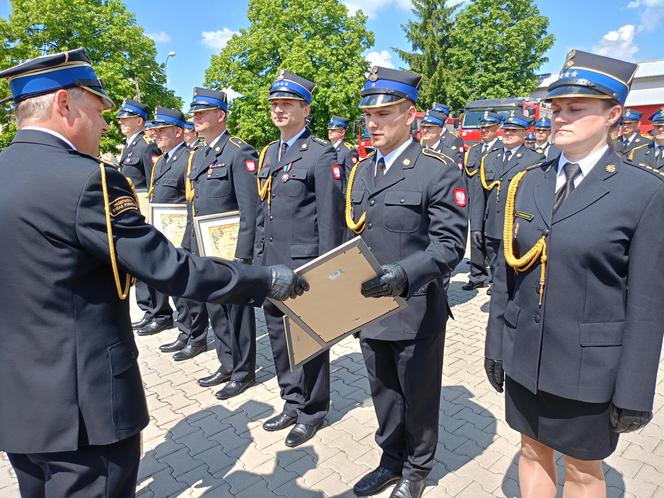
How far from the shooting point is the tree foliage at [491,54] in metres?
34.3

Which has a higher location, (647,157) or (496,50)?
(496,50)

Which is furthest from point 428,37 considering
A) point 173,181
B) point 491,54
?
point 173,181

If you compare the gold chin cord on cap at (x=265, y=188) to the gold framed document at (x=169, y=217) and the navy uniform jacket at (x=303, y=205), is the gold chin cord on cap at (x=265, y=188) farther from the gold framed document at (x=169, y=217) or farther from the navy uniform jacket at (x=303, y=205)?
the gold framed document at (x=169, y=217)

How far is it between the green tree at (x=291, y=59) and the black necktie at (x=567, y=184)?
29.7 m

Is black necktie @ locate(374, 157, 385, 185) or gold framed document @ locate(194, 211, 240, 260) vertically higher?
black necktie @ locate(374, 157, 385, 185)

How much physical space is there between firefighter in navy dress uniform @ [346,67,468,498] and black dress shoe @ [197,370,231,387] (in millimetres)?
1975

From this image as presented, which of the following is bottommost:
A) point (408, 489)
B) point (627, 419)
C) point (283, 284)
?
point (408, 489)

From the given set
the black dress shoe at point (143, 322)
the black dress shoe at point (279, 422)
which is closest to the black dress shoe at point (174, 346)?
the black dress shoe at point (143, 322)

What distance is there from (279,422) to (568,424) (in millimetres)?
2269

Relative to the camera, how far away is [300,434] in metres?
3.52

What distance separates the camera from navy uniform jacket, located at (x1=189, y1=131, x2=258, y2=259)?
162 inches

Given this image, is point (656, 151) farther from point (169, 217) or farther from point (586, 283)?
point (169, 217)

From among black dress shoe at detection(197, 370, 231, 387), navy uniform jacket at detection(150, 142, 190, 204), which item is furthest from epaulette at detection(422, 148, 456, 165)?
navy uniform jacket at detection(150, 142, 190, 204)

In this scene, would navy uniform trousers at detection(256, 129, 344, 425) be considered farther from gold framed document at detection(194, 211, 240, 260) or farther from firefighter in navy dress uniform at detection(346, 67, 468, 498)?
firefighter in navy dress uniform at detection(346, 67, 468, 498)
